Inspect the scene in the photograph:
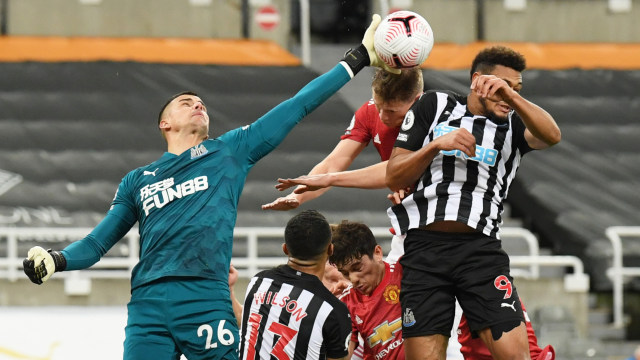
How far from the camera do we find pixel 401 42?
631cm

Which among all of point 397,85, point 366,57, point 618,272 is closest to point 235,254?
point 618,272

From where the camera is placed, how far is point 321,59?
19.6 meters

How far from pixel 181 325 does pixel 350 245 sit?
3.90 ft

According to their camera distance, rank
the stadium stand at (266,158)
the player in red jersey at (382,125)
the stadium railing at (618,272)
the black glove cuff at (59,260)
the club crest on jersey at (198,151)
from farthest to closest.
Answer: the stadium stand at (266,158), the stadium railing at (618,272), the player in red jersey at (382,125), the club crest on jersey at (198,151), the black glove cuff at (59,260)

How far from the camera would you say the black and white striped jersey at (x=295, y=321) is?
625cm

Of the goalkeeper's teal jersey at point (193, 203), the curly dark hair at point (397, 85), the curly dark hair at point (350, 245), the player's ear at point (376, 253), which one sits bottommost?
the player's ear at point (376, 253)

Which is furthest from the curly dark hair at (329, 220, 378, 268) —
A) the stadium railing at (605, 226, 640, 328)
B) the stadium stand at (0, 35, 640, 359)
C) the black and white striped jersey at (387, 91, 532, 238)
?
the stadium railing at (605, 226, 640, 328)

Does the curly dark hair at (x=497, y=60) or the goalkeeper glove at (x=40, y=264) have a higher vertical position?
the curly dark hair at (x=497, y=60)

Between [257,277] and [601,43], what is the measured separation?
14513mm

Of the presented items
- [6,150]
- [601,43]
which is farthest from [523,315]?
[601,43]

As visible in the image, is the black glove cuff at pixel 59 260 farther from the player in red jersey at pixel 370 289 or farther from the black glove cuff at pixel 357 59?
the black glove cuff at pixel 357 59

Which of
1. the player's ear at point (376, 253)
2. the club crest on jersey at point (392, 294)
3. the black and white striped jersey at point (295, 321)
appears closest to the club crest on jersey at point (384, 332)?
the club crest on jersey at point (392, 294)

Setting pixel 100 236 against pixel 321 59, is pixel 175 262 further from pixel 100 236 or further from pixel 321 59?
pixel 321 59

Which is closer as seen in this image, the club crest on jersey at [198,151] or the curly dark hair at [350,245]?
the club crest on jersey at [198,151]
